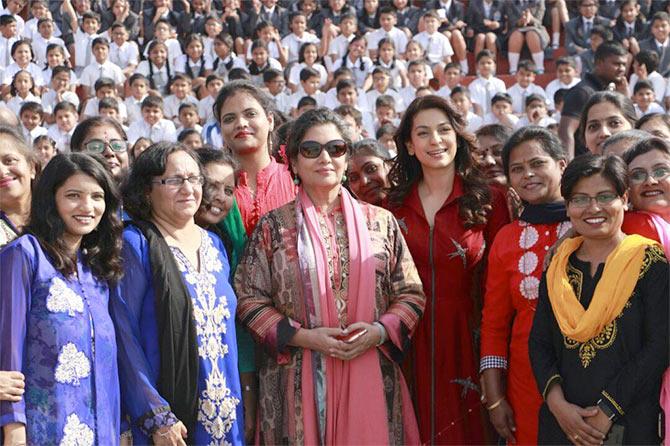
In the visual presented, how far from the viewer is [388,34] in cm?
1440

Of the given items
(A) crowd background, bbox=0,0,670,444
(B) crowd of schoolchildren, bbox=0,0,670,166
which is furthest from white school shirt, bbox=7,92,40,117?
(A) crowd background, bbox=0,0,670,444

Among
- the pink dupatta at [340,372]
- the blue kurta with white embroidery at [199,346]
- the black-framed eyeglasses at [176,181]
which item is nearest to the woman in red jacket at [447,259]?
the pink dupatta at [340,372]

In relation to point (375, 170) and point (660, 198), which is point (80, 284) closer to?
point (375, 170)

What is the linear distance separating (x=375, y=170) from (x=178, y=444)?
5.90 feet

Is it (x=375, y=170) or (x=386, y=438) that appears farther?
(x=375, y=170)

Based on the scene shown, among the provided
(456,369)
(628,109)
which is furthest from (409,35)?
(456,369)

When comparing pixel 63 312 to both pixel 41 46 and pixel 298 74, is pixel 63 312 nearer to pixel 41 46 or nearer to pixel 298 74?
pixel 298 74

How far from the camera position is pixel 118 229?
3.64 meters

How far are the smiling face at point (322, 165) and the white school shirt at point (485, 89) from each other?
9.09 meters

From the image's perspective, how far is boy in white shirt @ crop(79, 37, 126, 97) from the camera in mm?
13516

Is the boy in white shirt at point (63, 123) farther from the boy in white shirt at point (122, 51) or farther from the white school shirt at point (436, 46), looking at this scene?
the white school shirt at point (436, 46)

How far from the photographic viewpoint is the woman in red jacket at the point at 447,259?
14.0 ft

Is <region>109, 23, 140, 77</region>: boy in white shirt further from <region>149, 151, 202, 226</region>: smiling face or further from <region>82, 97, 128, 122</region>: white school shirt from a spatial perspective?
<region>149, 151, 202, 226</region>: smiling face

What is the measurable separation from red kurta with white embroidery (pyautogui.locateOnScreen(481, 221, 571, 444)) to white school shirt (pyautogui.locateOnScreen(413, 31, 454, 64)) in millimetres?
10454
